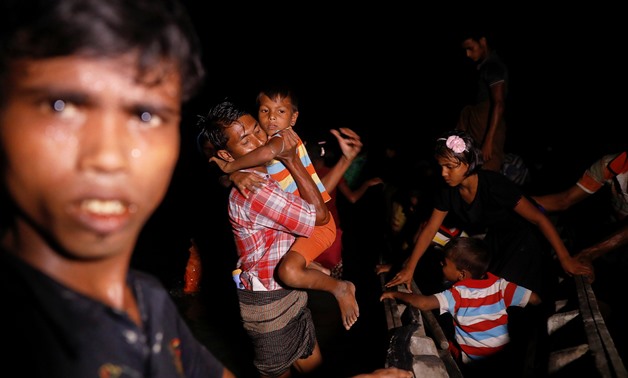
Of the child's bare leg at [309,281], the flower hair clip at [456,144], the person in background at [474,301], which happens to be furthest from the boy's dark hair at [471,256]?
the child's bare leg at [309,281]

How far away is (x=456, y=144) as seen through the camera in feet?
11.1

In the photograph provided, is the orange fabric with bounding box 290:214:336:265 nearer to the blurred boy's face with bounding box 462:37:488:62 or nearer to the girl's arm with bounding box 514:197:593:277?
the girl's arm with bounding box 514:197:593:277

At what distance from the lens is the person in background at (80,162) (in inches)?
29.7

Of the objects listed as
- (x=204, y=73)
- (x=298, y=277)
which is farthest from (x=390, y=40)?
(x=204, y=73)

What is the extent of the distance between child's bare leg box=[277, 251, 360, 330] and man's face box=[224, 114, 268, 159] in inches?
24.0

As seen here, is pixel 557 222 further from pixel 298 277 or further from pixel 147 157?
pixel 147 157

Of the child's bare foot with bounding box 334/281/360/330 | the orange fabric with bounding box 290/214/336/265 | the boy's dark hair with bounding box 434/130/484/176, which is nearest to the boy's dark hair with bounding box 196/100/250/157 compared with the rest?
the orange fabric with bounding box 290/214/336/265

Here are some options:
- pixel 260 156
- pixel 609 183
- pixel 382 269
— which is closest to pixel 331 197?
pixel 382 269

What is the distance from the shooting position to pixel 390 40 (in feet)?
31.7

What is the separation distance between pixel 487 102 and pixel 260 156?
3211 mm

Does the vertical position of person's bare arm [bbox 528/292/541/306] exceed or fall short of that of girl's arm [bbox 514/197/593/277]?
it falls short

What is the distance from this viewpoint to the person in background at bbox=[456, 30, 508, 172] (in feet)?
15.1

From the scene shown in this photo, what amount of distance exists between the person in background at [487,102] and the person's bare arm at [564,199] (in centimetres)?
86

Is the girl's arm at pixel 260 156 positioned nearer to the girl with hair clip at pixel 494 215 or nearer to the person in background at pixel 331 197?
the person in background at pixel 331 197
